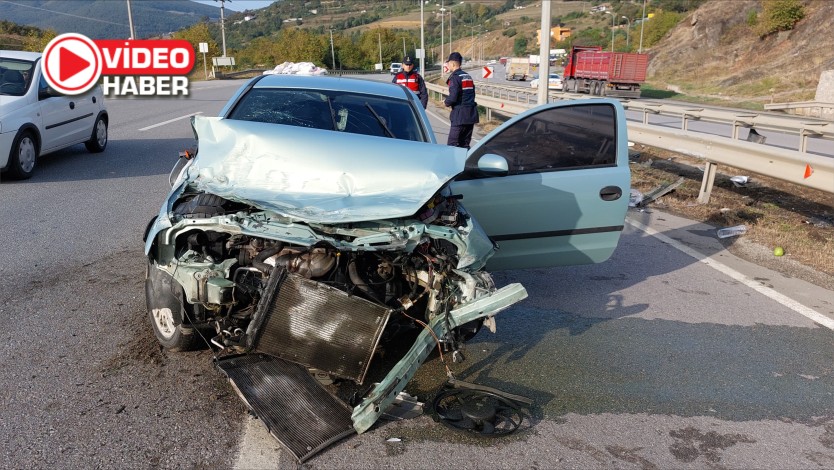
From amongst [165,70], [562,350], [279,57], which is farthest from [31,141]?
[279,57]

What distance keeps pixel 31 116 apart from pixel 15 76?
87 centimetres

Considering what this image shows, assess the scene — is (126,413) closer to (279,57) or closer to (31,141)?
(31,141)

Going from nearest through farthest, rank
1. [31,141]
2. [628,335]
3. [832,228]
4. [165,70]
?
1. [628,335]
2. [832,228]
3. [31,141]
4. [165,70]

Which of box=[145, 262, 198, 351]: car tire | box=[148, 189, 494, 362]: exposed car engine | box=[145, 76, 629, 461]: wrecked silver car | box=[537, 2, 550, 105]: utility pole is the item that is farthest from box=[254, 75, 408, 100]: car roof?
box=[537, 2, 550, 105]: utility pole

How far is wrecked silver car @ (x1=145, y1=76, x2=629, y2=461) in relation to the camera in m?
3.76

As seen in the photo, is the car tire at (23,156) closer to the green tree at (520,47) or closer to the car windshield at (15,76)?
the car windshield at (15,76)

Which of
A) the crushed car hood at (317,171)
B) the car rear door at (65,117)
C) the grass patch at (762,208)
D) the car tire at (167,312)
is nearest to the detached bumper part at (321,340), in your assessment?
the crushed car hood at (317,171)

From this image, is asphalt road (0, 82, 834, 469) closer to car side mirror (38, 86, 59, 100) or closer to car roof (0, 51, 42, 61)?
car side mirror (38, 86, 59, 100)

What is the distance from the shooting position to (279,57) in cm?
9631

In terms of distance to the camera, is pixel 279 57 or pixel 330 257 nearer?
pixel 330 257

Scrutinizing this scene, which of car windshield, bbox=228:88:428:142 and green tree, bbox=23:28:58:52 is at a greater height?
green tree, bbox=23:28:58:52

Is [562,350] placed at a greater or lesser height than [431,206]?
lesser

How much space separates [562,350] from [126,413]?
8.92ft

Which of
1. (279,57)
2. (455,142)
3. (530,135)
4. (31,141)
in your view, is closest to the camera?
(530,135)
